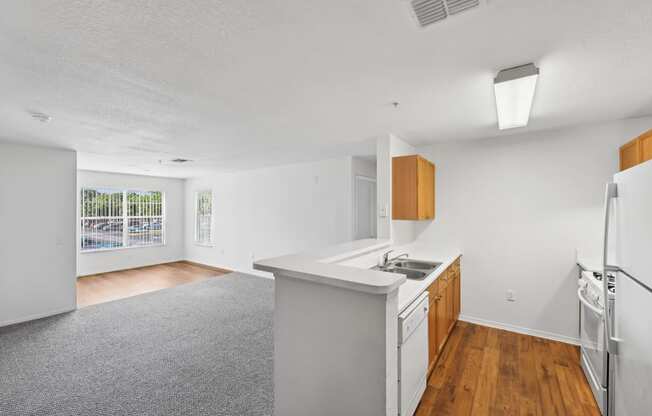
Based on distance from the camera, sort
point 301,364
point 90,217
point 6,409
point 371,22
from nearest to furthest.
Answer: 1. point 371,22
2. point 301,364
3. point 6,409
4. point 90,217

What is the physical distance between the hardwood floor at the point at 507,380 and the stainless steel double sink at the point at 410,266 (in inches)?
33.3

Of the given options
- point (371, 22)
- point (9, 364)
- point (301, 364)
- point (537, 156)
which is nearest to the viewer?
point (371, 22)

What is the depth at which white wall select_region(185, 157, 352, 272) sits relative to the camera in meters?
4.96

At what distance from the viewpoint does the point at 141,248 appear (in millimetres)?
7121

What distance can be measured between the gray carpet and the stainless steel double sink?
1524 mm

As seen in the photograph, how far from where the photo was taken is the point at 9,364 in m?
2.63

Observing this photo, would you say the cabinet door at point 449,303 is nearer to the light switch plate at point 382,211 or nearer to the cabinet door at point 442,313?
the cabinet door at point 442,313

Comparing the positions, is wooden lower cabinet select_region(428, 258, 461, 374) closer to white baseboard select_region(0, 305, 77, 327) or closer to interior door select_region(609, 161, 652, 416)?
interior door select_region(609, 161, 652, 416)

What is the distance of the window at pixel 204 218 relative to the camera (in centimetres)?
737

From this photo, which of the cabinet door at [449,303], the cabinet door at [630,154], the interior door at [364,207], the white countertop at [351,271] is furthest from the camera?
the interior door at [364,207]

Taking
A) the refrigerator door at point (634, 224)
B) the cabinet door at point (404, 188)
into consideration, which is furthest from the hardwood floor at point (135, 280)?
the refrigerator door at point (634, 224)

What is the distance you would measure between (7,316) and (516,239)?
6.69 metres

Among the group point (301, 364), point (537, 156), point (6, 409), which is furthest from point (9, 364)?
point (537, 156)

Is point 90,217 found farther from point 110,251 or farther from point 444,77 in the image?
point 444,77
